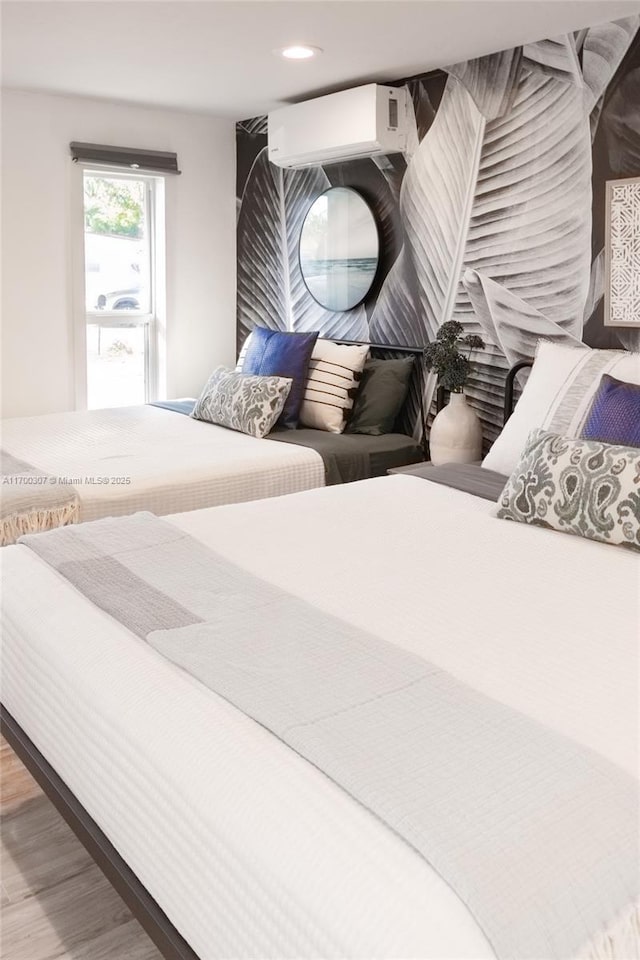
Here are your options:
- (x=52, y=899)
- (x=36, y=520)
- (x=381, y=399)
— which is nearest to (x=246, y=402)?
(x=381, y=399)

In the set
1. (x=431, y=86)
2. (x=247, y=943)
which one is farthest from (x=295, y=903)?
(x=431, y=86)

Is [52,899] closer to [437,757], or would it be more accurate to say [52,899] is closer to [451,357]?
[437,757]

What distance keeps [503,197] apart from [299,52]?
3.30 ft

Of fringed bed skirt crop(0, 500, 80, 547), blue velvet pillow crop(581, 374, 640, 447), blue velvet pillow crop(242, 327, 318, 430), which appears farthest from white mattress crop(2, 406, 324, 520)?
blue velvet pillow crop(581, 374, 640, 447)

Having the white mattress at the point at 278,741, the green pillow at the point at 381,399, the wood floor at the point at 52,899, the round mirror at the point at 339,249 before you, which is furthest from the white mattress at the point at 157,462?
the wood floor at the point at 52,899

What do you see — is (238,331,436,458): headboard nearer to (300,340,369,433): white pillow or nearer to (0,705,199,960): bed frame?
(300,340,369,433): white pillow

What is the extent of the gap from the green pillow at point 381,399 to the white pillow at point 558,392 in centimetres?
99

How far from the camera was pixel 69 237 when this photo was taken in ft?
15.3

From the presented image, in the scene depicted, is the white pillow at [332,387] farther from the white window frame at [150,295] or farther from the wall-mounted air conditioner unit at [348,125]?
the white window frame at [150,295]

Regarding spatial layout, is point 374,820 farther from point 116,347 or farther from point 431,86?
point 116,347

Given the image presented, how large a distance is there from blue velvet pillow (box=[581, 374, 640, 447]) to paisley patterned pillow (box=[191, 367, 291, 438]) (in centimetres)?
164

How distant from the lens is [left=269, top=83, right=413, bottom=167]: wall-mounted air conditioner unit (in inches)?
155

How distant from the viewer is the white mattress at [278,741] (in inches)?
43.6

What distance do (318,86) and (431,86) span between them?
57cm
